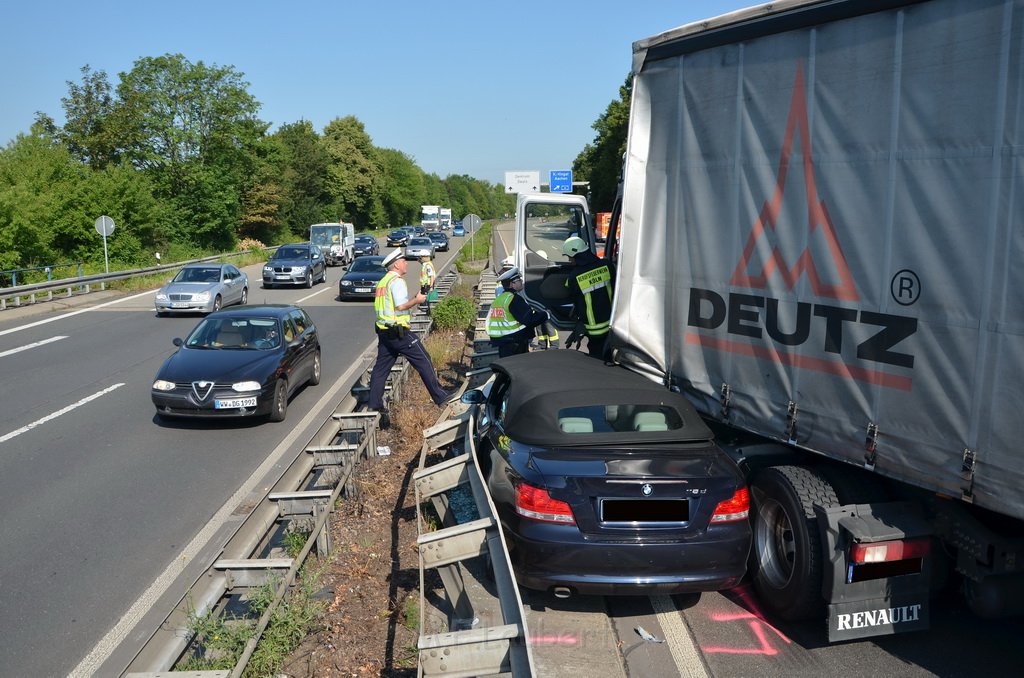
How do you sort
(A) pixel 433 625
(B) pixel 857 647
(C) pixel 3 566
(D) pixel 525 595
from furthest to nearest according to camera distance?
(C) pixel 3 566 < (D) pixel 525 595 < (A) pixel 433 625 < (B) pixel 857 647

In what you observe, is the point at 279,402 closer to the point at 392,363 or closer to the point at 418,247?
the point at 392,363

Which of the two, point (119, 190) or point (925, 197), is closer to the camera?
point (925, 197)

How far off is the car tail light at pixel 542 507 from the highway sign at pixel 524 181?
23820 mm

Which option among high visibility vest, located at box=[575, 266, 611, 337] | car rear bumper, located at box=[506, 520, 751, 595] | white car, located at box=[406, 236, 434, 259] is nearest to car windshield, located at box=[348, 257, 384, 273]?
white car, located at box=[406, 236, 434, 259]

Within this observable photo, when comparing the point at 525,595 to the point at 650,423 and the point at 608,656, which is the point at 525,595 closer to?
the point at 608,656

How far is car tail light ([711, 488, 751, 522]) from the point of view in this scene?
5176 millimetres

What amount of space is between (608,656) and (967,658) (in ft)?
6.87

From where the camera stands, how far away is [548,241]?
15289mm

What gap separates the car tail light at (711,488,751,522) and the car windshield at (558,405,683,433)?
0.59 metres

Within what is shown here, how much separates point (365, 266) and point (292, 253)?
6.00m

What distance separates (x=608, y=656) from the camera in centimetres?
511

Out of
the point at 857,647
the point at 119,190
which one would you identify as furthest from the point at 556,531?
the point at 119,190

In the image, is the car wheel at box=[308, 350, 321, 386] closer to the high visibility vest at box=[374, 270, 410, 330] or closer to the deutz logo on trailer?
the high visibility vest at box=[374, 270, 410, 330]

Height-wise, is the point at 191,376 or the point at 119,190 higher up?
the point at 119,190
